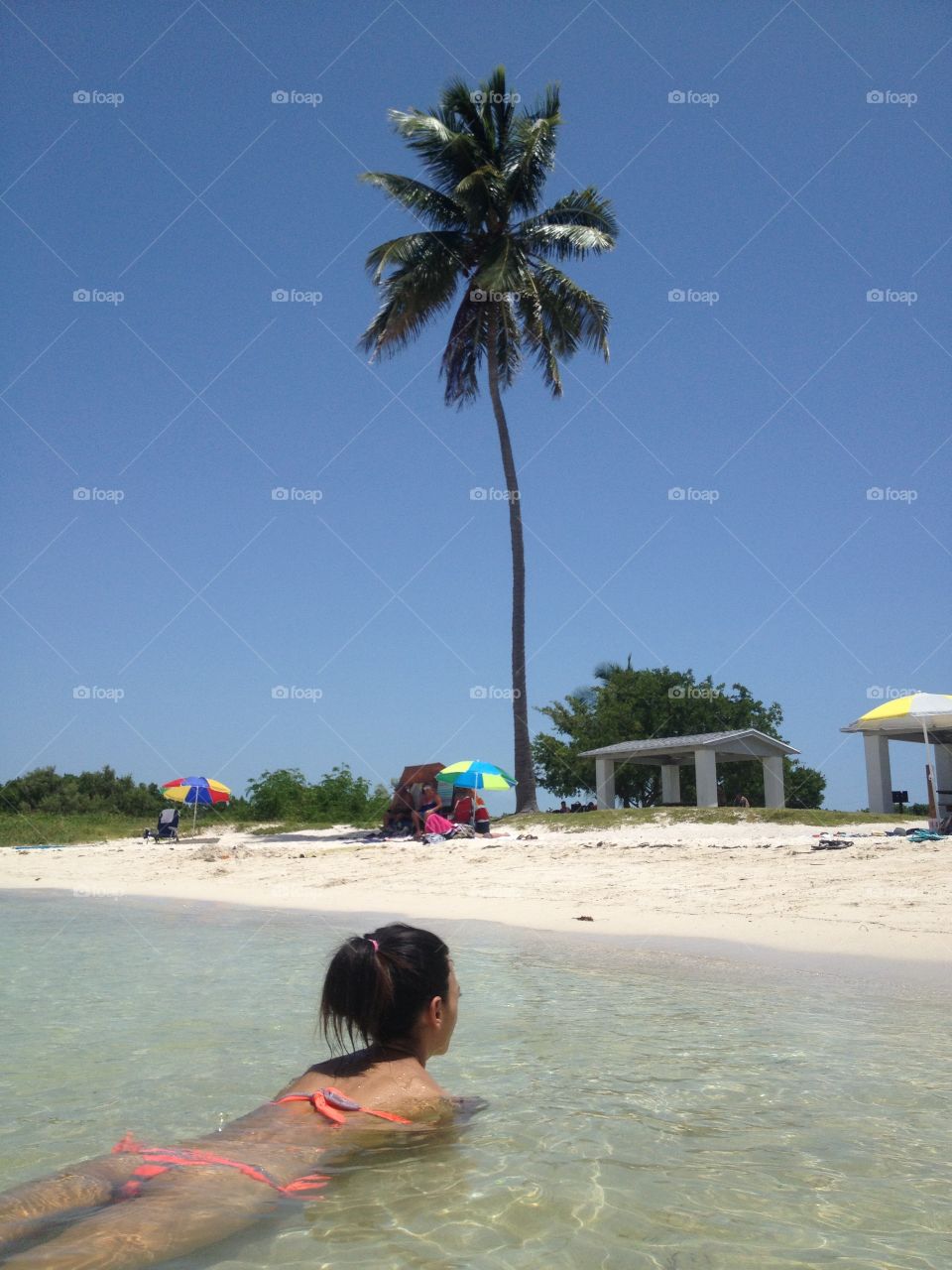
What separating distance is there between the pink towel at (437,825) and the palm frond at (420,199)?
56.4 ft

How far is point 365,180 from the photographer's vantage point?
27.8m

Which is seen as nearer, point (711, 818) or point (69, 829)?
point (711, 818)

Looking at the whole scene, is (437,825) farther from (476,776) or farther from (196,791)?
(196,791)

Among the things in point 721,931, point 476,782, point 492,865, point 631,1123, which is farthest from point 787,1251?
point 476,782

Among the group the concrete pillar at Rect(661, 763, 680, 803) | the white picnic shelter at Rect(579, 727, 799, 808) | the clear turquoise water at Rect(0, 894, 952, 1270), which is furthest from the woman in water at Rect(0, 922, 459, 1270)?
the concrete pillar at Rect(661, 763, 680, 803)

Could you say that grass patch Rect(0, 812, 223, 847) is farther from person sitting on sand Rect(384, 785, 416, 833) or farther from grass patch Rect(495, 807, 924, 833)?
grass patch Rect(495, 807, 924, 833)

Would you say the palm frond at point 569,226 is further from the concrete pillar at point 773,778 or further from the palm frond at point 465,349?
the concrete pillar at point 773,778

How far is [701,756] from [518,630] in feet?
28.8

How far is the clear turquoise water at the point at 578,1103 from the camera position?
Answer: 8.81 ft

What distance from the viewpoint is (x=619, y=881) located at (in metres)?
12.8

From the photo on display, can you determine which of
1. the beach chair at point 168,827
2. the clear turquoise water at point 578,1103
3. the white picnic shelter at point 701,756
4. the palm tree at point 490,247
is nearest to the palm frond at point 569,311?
the palm tree at point 490,247

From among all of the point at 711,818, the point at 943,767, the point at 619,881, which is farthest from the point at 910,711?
the point at 943,767

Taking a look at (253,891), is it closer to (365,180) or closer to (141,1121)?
(141,1121)

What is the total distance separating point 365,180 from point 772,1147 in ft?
94.3
